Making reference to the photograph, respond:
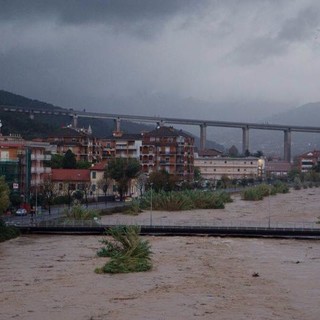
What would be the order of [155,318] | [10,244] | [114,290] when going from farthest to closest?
[10,244] → [114,290] → [155,318]

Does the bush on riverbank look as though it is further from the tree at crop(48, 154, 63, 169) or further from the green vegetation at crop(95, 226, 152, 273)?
the tree at crop(48, 154, 63, 169)

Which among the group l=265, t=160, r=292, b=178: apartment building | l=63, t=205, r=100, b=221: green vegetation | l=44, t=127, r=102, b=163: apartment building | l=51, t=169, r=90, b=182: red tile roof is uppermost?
l=44, t=127, r=102, b=163: apartment building

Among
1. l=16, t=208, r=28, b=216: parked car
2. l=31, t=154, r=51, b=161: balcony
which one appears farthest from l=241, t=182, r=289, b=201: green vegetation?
l=16, t=208, r=28, b=216: parked car

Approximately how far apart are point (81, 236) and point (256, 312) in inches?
558

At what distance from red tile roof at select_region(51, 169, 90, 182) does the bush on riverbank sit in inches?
589

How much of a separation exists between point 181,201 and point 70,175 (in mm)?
6550

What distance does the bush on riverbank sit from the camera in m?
24.7

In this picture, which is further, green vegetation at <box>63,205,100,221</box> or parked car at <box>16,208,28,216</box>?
parked car at <box>16,208,28,216</box>

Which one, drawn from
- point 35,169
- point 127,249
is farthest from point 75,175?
point 127,249

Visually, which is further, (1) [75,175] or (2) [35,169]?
(1) [75,175]

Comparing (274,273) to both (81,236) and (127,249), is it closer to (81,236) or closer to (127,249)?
(127,249)

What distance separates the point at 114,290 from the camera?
15.5 metres

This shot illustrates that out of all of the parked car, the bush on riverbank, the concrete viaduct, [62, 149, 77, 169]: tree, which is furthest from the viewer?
the concrete viaduct

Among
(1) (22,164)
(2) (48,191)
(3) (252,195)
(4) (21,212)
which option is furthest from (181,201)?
(3) (252,195)
